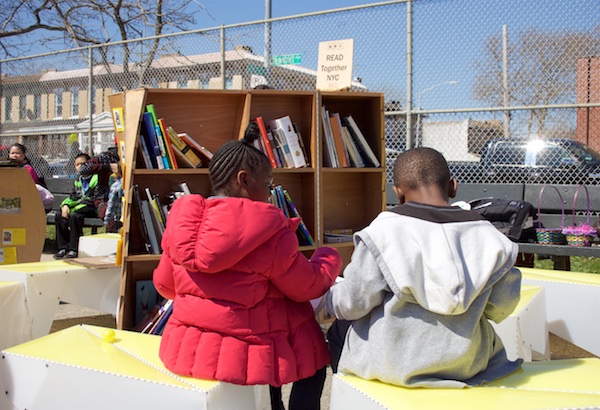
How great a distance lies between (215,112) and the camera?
15.3ft

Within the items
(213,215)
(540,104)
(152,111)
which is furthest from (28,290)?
(540,104)

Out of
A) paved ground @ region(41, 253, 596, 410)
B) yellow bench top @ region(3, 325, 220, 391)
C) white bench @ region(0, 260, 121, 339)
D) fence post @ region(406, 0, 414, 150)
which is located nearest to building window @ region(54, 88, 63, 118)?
paved ground @ region(41, 253, 596, 410)

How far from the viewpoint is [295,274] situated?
2592mm

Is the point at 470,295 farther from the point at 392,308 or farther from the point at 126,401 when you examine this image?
the point at 126,401

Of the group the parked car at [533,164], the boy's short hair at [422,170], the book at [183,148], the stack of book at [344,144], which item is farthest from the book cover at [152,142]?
the parked car at [533,164]

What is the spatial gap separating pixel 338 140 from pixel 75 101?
8.40 m

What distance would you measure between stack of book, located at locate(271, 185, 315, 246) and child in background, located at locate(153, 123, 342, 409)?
1.85 m

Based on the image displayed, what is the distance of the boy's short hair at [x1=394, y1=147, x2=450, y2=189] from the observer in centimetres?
240

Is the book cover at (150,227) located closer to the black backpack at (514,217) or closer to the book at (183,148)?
the book at (183,148)

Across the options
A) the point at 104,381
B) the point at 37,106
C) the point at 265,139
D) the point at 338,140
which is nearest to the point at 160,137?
the point at 265,139

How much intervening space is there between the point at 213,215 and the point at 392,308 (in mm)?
734

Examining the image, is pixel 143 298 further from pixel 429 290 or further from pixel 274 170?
pixel 429 290

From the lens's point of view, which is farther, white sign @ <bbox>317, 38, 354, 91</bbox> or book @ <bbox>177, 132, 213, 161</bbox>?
white sign @ <bbox>317, 38, 354, 91</bbox>

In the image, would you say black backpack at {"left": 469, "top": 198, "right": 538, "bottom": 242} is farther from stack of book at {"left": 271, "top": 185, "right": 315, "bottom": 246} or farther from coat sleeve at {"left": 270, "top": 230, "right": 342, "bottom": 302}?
coat sleeve at {"left": 270, "top": 230, "right": 342, "bottom": 302}
